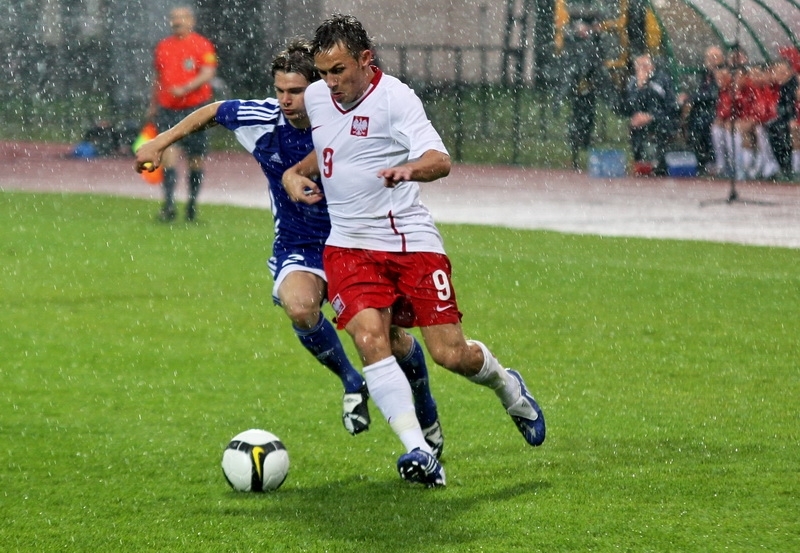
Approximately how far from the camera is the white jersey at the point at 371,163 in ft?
16.7

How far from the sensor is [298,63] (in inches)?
215

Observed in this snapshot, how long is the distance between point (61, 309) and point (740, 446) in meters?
5.38

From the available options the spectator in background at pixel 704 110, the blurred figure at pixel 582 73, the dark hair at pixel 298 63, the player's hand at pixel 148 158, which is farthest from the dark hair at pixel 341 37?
the blurred figure at pixel 582 73

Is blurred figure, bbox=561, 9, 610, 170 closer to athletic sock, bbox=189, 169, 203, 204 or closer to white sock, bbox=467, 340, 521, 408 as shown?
athletic sock, bbox=189, 169, 203, 204

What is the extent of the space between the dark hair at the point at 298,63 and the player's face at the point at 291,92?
0.06 ft

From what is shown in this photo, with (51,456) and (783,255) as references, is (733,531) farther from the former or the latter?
(783,255)

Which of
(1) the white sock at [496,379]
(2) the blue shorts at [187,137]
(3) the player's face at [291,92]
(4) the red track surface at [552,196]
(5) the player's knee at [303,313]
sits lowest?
(4) the red track surface at [552,196]

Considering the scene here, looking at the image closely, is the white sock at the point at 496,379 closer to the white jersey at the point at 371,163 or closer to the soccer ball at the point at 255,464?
the white jersey at the point at 371,163

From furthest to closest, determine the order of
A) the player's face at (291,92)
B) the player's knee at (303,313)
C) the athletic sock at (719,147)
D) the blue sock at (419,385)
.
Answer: the athletic sock at (719,147), the player's knee at (303,313), the blue sock at (419,385), the player's face at (291,92)

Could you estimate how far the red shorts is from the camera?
5.07 m

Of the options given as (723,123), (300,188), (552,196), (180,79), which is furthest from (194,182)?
(300,188)

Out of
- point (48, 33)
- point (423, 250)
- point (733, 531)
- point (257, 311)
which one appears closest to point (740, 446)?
point (733, 531)

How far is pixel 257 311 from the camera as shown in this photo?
9.45 metres

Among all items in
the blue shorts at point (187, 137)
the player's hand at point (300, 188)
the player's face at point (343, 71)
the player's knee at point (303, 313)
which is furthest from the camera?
the blue shorts at point (187, 137)
